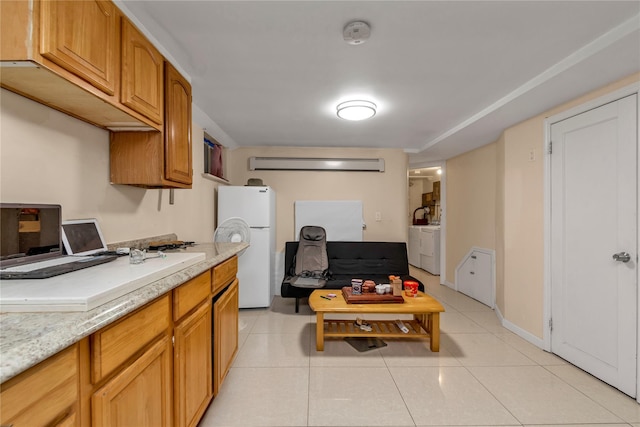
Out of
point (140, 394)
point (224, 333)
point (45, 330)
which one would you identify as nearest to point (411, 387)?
point (224, 333)

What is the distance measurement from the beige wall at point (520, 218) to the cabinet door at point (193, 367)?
2.79 metres

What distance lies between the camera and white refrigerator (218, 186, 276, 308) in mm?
3434

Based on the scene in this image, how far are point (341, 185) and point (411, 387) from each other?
2.89 m

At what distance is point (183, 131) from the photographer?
1.91 m

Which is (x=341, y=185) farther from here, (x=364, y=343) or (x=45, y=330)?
(x=45, y=330)

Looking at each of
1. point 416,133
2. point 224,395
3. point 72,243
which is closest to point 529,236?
point 416,133

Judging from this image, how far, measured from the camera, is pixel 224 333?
1.77m

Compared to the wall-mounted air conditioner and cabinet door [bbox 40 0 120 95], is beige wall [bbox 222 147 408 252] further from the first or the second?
cabinet door [bbox 40 0 120 95]

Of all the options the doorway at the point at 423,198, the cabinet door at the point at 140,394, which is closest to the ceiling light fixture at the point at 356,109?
the cabinet door at the point at 140,394

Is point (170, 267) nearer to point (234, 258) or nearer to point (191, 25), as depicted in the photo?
point (234, 258)

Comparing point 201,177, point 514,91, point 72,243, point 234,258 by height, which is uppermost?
point 514,91

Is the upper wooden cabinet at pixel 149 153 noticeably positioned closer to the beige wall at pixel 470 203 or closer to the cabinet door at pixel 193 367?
the cabinet door at pixel 193 367

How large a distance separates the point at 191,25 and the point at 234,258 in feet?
4.80

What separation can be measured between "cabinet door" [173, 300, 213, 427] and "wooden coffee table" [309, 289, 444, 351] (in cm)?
104
